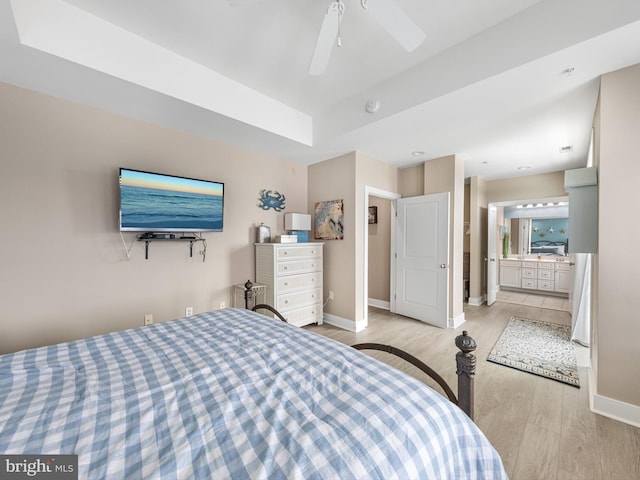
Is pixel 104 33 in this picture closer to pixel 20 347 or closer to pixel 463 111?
pixel 20 347

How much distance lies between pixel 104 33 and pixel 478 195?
5.62 metres

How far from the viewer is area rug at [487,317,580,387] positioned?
2521 mm

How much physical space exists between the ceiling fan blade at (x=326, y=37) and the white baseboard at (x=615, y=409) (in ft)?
10.2

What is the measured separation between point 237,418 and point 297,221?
3081 millimetres

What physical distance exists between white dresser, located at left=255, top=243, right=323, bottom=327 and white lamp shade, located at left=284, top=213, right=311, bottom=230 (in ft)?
1.13

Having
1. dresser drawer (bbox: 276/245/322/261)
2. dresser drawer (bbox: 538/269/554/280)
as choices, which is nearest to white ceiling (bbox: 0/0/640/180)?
dresser drawer (bbox: 276/245/322/261)

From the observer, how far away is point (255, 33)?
200 centimetres

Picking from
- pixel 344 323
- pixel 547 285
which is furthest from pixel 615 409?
pixel 547 285

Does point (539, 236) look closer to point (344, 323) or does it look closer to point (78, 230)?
point (344, 323)

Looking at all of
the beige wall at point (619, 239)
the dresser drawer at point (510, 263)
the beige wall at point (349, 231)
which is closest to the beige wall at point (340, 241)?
the beige wall at point (349, 231)

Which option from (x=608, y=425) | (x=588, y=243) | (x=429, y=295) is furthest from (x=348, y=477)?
(x=429, y=295)

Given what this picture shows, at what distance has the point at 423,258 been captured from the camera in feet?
13.1

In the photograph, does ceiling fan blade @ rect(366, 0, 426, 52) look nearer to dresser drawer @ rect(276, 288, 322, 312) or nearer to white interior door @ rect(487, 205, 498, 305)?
dresser drawer @ rect(276, 288, 322, 312)

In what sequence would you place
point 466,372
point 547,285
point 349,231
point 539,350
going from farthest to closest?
point 547,285
point 349,231
point 539,350
point 466,372
